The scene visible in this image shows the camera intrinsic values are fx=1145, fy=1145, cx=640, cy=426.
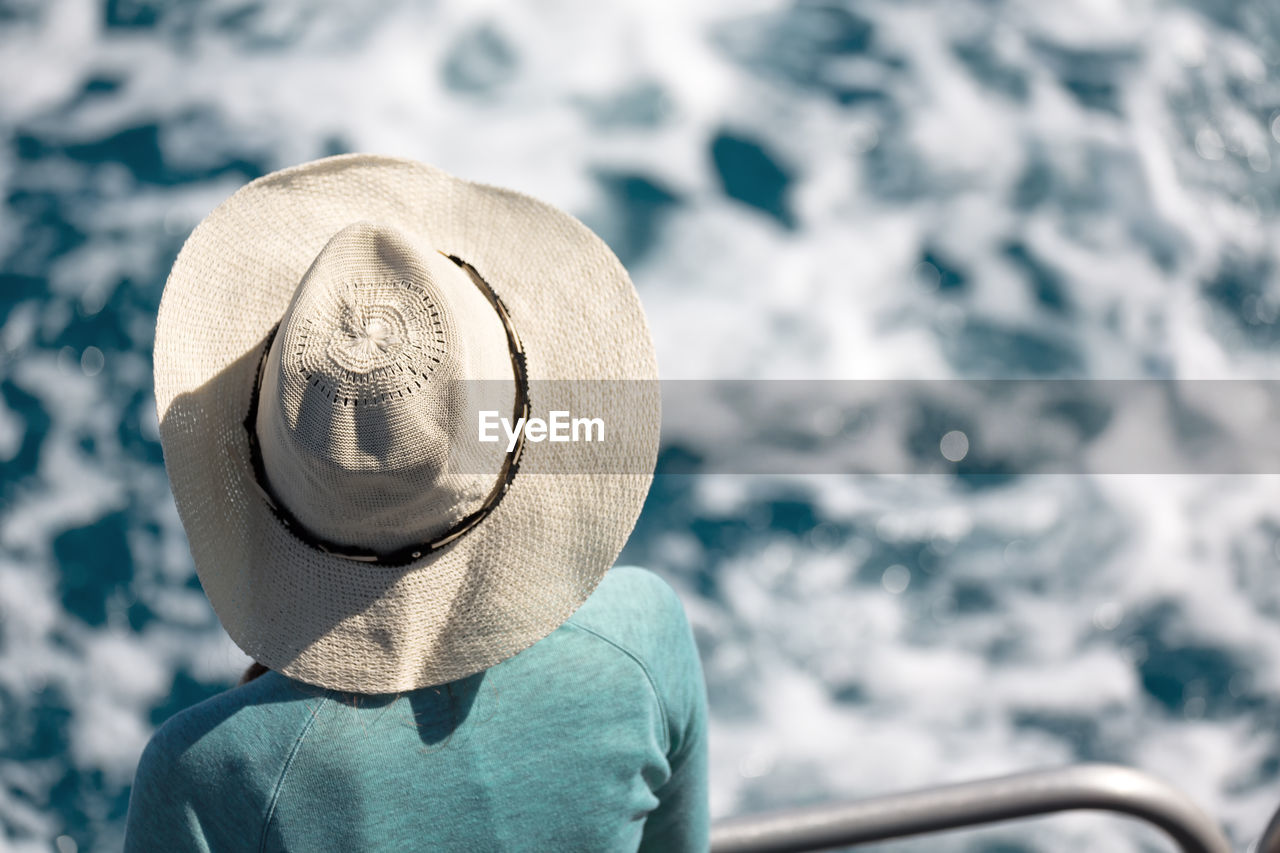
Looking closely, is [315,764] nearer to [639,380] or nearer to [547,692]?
[547,692]

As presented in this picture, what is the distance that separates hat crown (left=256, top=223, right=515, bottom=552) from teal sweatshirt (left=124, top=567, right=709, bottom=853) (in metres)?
0.16

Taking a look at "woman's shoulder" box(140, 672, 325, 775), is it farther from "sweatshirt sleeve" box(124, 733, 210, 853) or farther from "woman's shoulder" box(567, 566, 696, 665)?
"woman's shoulder" box(567, 566, 696, 665)

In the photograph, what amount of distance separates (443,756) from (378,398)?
0.34m

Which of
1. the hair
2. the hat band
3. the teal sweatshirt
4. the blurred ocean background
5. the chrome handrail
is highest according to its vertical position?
the hat band

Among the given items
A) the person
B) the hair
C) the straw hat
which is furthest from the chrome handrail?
the hair

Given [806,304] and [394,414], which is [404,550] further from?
[806,304]

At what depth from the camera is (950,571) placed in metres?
3.70

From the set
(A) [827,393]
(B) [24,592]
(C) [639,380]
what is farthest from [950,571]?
(B) [24,592]

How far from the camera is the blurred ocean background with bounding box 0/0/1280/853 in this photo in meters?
3.50

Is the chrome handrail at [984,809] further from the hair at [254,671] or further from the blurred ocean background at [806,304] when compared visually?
the blurred ocean background at [806,304]

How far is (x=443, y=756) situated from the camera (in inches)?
42.0

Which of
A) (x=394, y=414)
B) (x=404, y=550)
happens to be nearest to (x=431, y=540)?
(x=404, y=550)

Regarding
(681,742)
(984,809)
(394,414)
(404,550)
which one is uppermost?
(394,414)

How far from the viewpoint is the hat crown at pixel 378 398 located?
1021 mm
